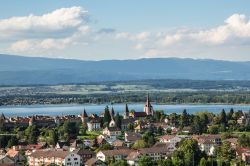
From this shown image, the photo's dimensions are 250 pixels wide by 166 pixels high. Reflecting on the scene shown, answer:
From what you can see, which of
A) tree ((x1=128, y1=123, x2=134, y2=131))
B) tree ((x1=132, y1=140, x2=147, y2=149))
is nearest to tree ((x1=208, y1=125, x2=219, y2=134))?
tree ((x1=128, y1=123, x2=134, y2=131))

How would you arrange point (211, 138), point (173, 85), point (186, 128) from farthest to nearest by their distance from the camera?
point (173, 85)
point (186, 128)
point (211, 138)

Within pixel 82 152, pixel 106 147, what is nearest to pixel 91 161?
pixel 82 152

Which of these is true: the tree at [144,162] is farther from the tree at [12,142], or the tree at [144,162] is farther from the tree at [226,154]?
the tree at [12,142]

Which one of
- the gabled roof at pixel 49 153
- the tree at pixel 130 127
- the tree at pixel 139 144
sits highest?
the gabled roof at pixel 49 153

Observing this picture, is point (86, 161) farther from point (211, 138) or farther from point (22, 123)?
point (22, 123)

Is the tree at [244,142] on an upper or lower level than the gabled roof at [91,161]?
upper

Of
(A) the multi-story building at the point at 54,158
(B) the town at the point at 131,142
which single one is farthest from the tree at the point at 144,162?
(A) the multi-story building at the point at 54,158

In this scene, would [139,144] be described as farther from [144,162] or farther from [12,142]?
[144,162]

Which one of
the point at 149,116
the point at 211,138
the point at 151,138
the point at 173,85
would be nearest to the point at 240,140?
the point at 211,138

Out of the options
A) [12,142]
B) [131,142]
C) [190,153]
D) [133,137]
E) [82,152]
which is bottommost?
[131,142]
